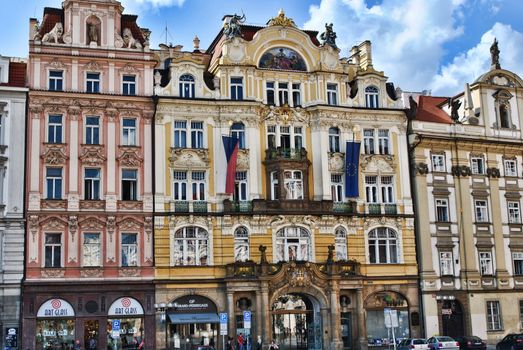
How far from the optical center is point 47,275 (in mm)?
55156

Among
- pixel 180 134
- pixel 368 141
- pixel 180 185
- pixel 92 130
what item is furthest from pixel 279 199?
pixel 92 130

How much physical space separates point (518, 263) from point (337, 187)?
17.1m

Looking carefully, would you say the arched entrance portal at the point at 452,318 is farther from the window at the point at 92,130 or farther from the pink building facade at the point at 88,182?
the window at the point at 92,130

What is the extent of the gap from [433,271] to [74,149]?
28.9m

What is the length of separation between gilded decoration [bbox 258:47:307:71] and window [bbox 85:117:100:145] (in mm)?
13788

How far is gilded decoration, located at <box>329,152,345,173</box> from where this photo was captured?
63.2 m

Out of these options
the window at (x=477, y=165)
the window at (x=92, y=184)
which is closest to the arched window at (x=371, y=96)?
the window at (x=477, y=165)

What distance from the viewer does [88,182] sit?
57.8 metres

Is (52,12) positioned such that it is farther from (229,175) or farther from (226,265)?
(226,265)

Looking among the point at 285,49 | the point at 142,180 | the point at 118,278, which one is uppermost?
the point at 285,49

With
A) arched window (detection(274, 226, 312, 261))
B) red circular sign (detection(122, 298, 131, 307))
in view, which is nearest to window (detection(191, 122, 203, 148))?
arched window (detection(274, 226, 312, 261))

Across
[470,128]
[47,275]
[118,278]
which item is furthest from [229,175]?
[470,128]

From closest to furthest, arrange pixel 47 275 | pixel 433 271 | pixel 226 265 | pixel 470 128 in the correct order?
pixel 47 275
pixel 226 265
pixel 433 271
pixel 470 128

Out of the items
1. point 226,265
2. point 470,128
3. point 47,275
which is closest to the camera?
point 47,275
